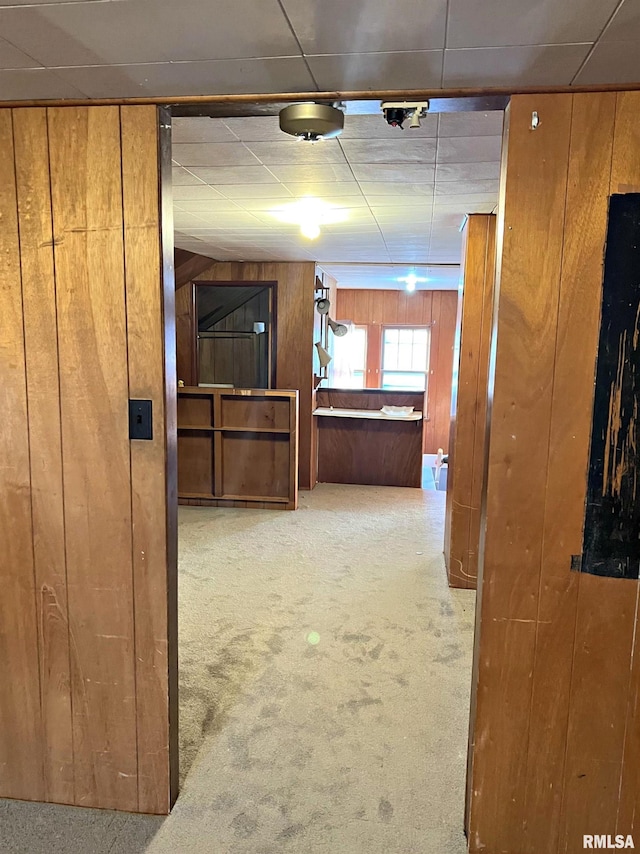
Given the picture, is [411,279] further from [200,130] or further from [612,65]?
[612,65]

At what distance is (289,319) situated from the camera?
5543 millimetres

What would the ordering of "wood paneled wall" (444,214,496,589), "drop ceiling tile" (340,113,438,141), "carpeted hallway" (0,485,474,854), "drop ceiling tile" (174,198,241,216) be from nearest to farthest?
"carpeted hallway" (0,485,474,854), "drop ceiling tile" (340,113,438,141), "drop ceiling tile" (174,198,241,216), "wood paneled wall" (444,214,496,589)

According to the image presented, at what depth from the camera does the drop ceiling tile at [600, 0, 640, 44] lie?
108 cm

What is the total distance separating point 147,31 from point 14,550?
4.73 ft

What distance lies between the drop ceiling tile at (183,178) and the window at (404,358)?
6.51m

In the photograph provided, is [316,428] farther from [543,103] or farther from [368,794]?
Answer: [543,103]

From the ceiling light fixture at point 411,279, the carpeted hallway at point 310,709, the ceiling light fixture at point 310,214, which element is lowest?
the carpeted hallway at point 310,709

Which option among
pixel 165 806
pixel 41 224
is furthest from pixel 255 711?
pixel 41 224

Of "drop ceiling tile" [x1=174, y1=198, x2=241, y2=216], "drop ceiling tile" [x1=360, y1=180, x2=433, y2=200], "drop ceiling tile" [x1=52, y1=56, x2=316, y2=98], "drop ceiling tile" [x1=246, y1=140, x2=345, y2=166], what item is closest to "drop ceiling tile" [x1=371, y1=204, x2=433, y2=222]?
"drop ceiling tile" [x1=360, y1=180, x2=433, y2=200]

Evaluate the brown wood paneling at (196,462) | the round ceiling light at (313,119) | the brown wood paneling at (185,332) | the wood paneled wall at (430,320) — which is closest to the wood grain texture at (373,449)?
the brown wood paneling at (196,462)

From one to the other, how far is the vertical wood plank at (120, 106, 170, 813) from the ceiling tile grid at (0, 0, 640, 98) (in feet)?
0.63

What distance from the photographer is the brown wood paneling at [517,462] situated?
149cm

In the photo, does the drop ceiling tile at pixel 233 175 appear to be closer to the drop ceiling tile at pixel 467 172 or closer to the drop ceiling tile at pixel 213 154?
the drop ceiling tile at pixel 213 154

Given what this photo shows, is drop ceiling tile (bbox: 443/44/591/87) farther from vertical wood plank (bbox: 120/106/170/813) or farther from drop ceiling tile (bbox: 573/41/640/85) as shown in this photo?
vertical wood plank (bbox: 120/106/170/813)
